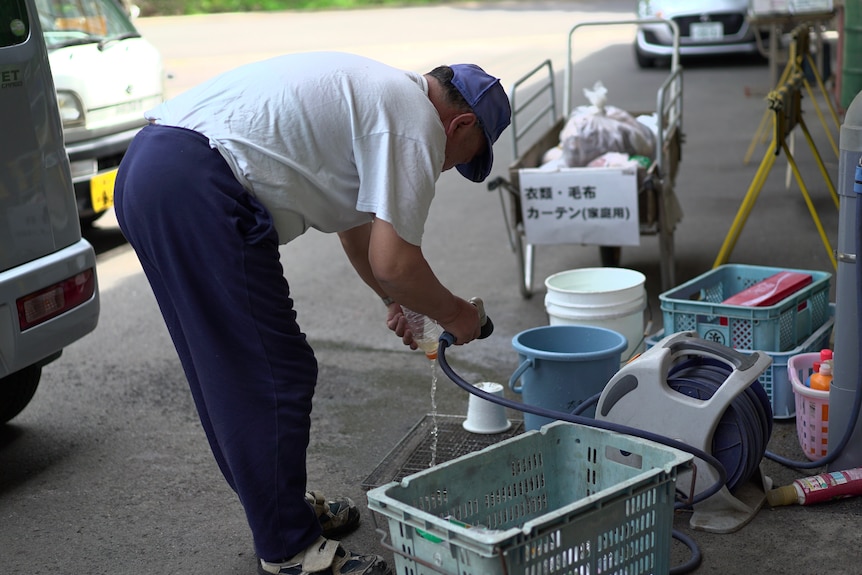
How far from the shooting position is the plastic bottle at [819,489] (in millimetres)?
3170

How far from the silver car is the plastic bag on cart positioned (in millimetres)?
8680

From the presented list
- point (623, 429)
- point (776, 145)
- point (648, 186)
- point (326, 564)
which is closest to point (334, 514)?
point (326, 564)

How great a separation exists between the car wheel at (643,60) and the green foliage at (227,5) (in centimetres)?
1586

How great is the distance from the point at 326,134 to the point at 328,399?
2102 millimetres

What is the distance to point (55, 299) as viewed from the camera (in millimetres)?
3605

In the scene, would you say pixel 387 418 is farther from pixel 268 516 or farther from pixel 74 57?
pixel 74 57

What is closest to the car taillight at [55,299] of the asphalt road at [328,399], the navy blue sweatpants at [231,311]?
the asphalt road at [328,399]

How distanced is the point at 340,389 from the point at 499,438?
3.07 feet

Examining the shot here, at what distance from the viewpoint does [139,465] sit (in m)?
3.90

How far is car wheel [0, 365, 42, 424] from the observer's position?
4.03 metres

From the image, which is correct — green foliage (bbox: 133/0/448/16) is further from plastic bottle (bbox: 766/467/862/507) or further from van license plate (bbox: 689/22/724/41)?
plastic bottle (bbox: 766/467/862/507)

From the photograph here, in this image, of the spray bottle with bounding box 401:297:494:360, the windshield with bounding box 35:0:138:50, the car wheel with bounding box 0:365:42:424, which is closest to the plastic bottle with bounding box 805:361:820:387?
the spray bottle with bounding box 401:297:494:360

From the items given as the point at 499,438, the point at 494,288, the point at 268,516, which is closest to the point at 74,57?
the point at 494,288

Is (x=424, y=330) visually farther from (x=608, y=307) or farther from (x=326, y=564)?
(x=608, y=307)
